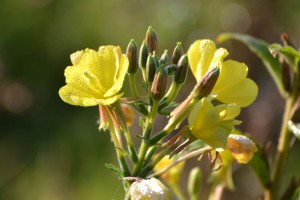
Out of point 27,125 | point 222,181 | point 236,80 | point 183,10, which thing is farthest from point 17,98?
point 236,80

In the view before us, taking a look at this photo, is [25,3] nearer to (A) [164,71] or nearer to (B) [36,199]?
(B) [36,199]

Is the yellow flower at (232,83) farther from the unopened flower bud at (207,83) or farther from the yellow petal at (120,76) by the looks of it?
the yellow petal at (120,76)

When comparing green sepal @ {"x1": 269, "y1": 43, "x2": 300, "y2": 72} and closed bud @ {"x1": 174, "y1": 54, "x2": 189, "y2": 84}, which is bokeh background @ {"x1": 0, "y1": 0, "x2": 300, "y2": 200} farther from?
closed bud @ {"x1": 174, "y1": 54, "x2": 189, "y2": 84}

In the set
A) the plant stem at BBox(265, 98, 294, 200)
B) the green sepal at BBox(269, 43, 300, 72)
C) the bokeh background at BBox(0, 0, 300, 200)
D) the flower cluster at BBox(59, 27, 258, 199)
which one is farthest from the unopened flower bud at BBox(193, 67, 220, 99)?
the bokeh background at BBox(0, 0, 300, 200)

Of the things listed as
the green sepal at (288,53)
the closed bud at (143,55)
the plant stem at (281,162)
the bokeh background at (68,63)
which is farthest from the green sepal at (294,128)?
the bokeh background at (68,63)

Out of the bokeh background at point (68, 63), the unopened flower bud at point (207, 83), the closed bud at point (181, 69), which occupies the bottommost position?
the bokeh background at point (68, 63)

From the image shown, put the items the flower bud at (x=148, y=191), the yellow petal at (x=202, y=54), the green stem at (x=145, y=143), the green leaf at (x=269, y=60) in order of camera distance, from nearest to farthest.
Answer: the flower bud at (x=148, y=191) → the green stem at (x=145, y=143) → the yellow petal at (x=202, y=54) → the green leaf at (x=269, y=60)
